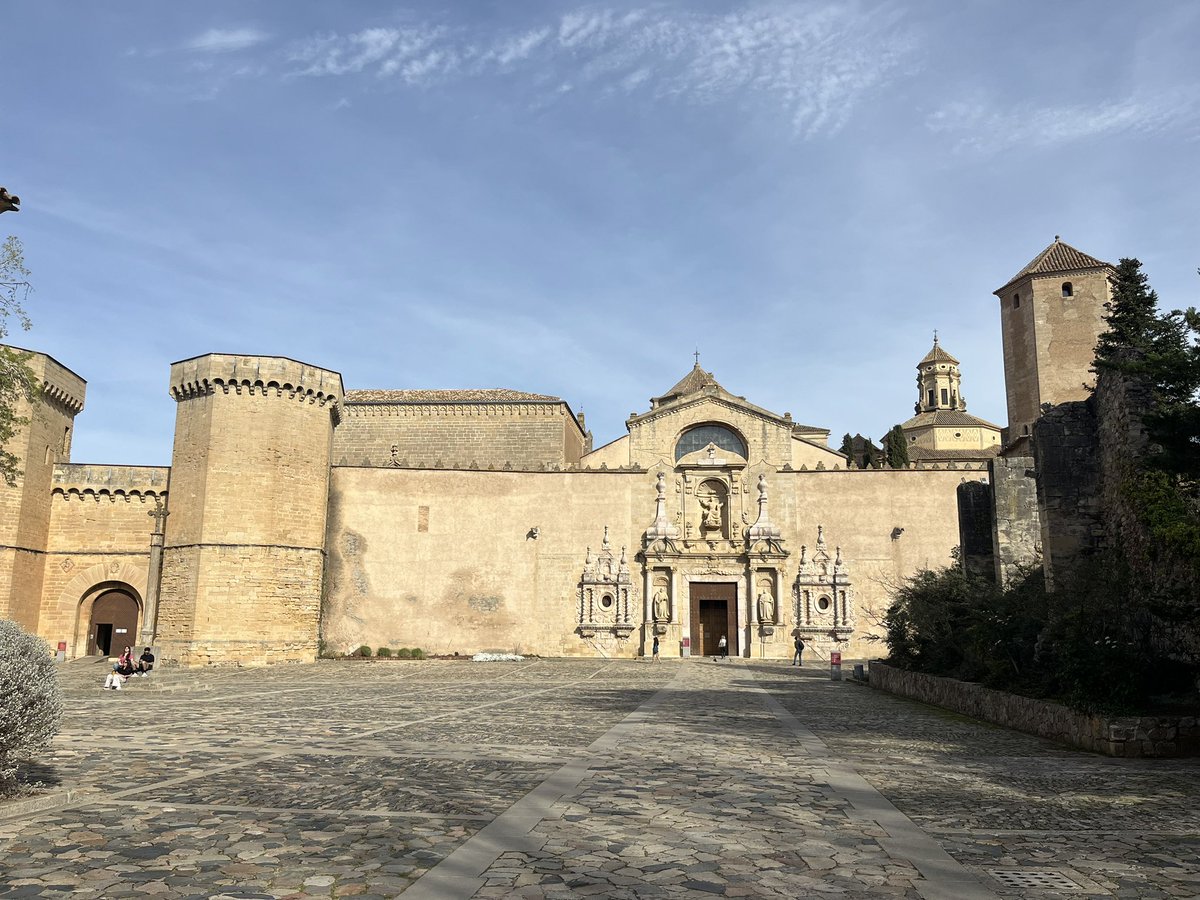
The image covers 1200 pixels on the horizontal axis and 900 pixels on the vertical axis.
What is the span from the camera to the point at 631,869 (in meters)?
4.25

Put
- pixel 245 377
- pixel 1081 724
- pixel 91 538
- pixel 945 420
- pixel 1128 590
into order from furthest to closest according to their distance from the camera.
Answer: pixel 945 420 → pixel 91 538 → pixel 245 377 → pixel 1128 590 → pixel 1081 724

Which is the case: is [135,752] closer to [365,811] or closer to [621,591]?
[365,811]

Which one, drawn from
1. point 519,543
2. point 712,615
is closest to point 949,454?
point 712,615

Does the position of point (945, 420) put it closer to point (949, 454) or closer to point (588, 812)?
point (949, 454)

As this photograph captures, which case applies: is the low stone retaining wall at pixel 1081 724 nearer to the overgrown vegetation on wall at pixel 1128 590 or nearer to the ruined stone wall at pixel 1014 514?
the overgrown vegetation on wall at pixel 1128 590

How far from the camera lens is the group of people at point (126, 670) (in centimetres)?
1786

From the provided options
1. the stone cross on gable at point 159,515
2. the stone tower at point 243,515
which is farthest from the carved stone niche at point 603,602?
the stone cross on gable at point 159,515

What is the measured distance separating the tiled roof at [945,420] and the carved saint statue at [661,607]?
123 feet

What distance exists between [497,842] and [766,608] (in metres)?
30.2

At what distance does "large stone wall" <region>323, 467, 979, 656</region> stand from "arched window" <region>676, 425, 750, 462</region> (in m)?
2.83

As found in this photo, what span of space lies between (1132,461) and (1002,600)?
2612 millimetres

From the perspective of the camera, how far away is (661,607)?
112 feet

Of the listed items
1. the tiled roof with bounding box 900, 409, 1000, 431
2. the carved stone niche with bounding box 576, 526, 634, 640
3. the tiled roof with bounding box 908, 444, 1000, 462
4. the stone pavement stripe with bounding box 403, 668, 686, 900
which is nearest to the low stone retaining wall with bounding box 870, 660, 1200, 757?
the stone pavement stripe with bounding box 403, 668, 686, 900

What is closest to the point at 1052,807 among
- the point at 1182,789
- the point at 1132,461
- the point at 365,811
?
the point at 1182,789
